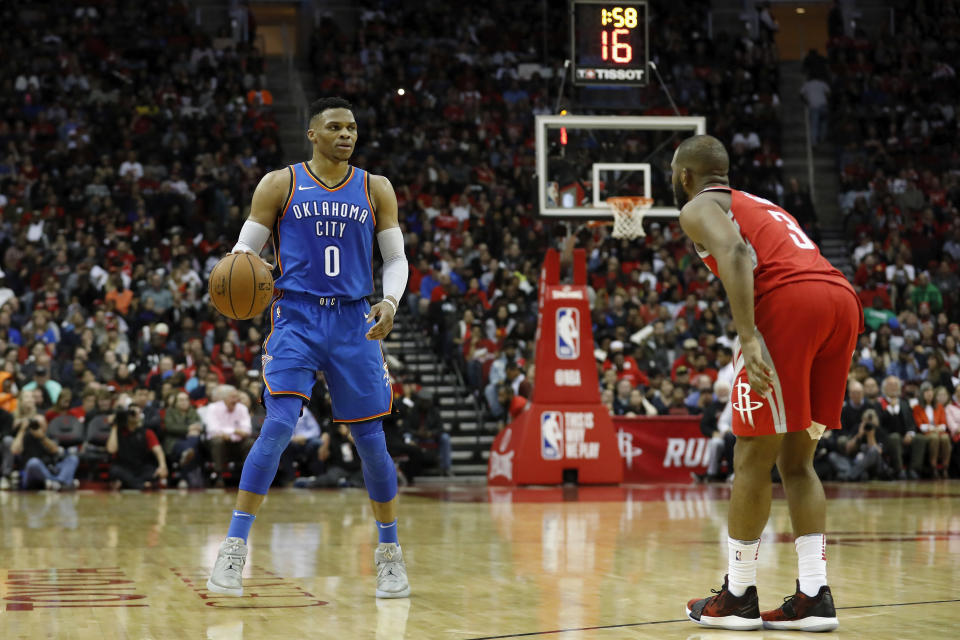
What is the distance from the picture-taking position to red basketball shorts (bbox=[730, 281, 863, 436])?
4316mm

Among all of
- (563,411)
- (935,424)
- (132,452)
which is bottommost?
(132,452)

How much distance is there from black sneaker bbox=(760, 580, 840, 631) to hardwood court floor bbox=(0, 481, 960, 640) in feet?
0.24

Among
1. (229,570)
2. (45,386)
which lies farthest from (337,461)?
(229,570)

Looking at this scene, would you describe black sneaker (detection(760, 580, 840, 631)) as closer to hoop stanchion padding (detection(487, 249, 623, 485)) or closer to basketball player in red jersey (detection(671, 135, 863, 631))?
basketball player in red jersey (detection(671, 135, 863, 631))

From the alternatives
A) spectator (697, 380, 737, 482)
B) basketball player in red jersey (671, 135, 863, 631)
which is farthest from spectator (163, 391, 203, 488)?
basketball player in red jersey (671, 135, 863, 631)

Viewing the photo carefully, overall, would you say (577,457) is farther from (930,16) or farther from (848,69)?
(930,16)

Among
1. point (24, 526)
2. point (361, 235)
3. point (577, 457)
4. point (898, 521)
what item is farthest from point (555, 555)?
point (577, 457)

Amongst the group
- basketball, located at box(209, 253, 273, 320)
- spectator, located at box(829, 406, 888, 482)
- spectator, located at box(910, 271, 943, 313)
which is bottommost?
spectator, located at box(829, 406, 888, 482)

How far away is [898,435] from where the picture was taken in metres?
15.1

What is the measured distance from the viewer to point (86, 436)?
1373cm

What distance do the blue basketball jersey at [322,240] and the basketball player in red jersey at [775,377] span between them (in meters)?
1.47

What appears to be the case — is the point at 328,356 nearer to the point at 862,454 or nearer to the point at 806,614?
the point at 806,614

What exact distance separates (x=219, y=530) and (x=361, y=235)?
3.54 meters

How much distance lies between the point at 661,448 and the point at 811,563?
10.4 meters
